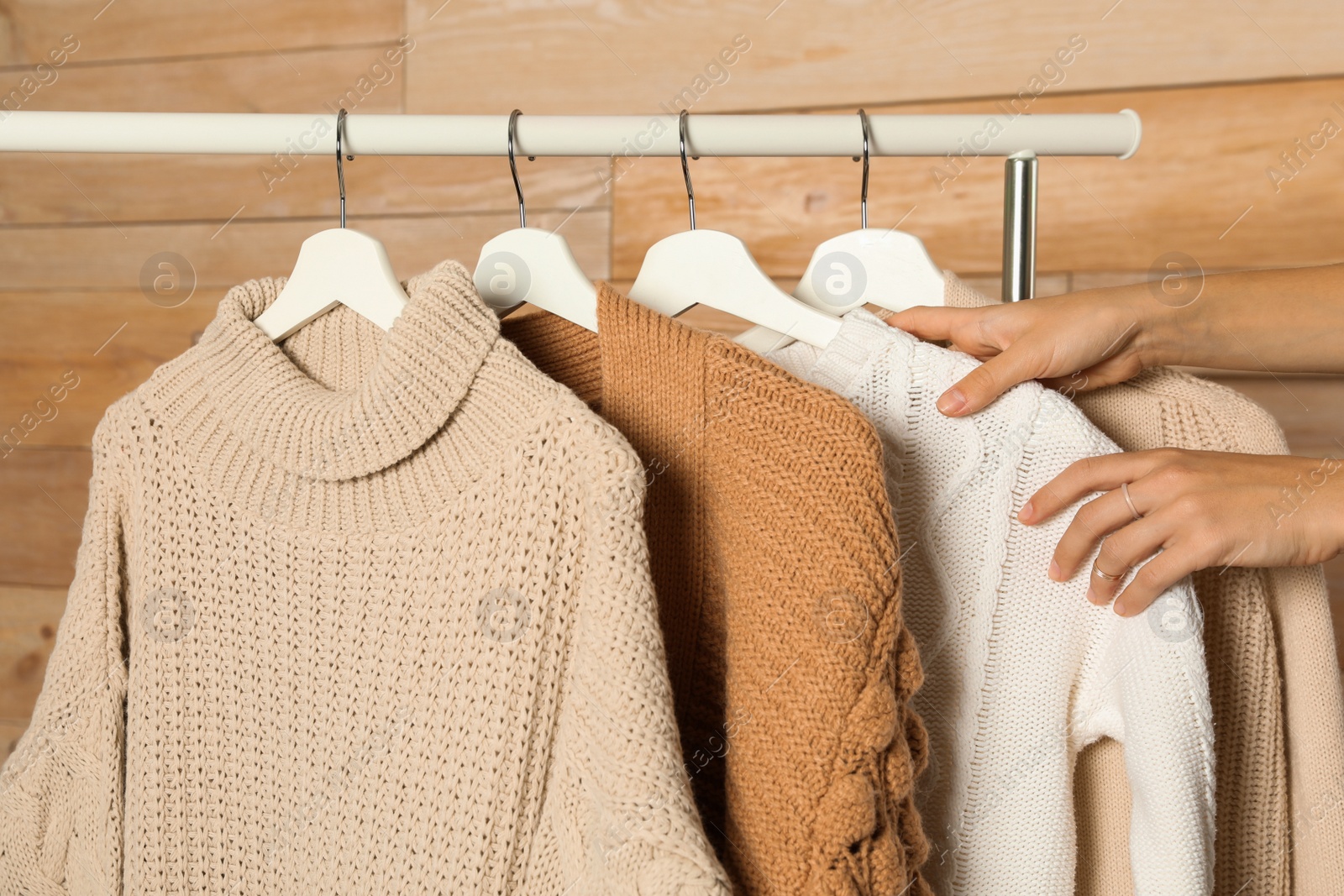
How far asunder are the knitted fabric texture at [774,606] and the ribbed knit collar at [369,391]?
0.27 feet

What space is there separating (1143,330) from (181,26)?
150 centimetres

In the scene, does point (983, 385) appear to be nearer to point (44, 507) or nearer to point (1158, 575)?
point (1158, 575)

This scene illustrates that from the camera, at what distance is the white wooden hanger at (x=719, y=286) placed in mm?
628

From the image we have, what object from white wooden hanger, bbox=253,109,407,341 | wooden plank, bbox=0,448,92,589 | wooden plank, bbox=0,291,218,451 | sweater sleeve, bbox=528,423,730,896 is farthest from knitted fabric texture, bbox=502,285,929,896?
wooden plank, bbox=0,448,92,589

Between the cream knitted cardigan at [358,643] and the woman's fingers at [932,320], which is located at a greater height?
the woman's fingers at [932,320]

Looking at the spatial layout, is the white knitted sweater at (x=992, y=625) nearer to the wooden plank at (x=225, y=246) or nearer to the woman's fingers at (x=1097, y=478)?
the woman's fingers at (x=1097, y=478)

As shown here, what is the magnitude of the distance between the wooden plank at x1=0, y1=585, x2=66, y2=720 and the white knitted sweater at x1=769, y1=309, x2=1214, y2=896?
1.51 meters

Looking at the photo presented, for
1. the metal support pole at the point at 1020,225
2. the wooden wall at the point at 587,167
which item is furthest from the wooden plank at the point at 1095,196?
the metal support pole at the point at 1020,225

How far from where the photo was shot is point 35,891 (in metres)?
0.64

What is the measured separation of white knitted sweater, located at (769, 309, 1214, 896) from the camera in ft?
1.89

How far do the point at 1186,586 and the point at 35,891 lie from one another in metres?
0.72

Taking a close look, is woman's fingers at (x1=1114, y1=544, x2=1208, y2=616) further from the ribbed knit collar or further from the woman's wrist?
the ribbed knit collar

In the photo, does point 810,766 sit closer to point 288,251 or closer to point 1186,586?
point 1186,586

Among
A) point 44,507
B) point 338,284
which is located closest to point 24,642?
point 44,507
